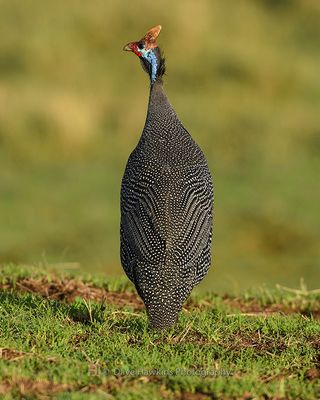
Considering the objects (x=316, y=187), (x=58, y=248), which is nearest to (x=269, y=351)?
(x=58, y=248)

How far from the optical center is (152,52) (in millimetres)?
6184

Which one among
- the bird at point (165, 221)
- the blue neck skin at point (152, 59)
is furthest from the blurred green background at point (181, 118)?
the bird at point (165, 221)

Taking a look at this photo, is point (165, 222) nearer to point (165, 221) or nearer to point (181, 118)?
point (165, 221)

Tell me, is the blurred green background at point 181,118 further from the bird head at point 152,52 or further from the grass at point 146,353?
the bird head at point 152,52

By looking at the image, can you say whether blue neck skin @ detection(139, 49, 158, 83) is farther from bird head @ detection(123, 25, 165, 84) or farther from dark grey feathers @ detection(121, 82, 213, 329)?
dark grey feathers @ detection(121, 82, 213, 329)

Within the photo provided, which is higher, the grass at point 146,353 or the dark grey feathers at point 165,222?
the dark grey feathers at point 165,222

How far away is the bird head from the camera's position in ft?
20.2

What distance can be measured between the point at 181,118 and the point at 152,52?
10191 millimetres

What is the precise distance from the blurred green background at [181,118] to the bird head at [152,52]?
7.36ft

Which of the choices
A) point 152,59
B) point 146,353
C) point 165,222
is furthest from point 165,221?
point 152,59

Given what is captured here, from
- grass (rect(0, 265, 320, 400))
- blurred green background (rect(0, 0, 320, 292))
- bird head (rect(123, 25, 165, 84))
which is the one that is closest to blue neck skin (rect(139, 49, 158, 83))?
bird head (rect(123, 25, 165, 84))

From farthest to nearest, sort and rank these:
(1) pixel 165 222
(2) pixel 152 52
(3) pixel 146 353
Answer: (2) pixel 152 52
(1) pixel 165 222
(3) pixel 146 353

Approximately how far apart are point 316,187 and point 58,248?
12.9ft

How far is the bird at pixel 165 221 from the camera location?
5.49m
